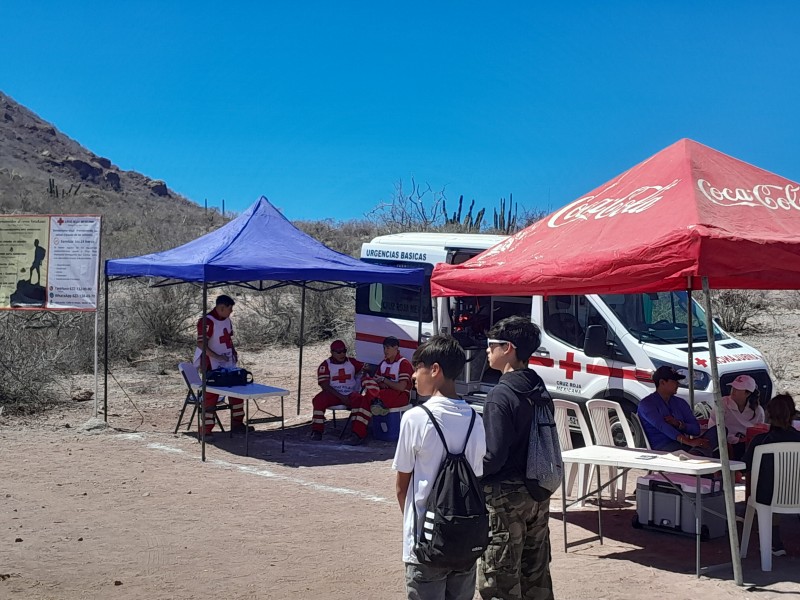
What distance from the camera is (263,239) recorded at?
1120 centimetres

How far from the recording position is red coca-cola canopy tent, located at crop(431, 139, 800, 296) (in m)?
5.77

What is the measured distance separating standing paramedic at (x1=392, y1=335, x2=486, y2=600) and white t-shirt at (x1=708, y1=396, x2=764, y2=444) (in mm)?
4414

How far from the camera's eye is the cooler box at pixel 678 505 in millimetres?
6777

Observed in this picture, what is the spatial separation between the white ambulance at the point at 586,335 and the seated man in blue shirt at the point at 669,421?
184 cm

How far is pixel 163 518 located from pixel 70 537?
782 mm

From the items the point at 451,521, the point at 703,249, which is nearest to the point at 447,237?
the point at 703,249

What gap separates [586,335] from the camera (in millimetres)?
9625

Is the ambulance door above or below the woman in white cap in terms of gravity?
above


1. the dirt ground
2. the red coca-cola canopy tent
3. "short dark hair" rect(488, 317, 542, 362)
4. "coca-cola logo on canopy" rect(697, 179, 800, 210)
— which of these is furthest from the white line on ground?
"short dark hair" rect(488, 317, 542, 362)

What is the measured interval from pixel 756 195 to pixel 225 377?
20.3 feet

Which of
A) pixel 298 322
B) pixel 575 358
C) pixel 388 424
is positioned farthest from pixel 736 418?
pixel 298 322

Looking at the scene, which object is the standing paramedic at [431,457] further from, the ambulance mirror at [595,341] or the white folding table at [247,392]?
the white folding table at [247,392]

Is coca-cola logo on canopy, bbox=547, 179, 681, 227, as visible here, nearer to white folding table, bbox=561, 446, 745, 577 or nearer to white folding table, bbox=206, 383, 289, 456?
white folding table, bbox=561, 446, 745, 577

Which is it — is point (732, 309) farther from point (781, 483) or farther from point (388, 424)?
point (781, 483)
